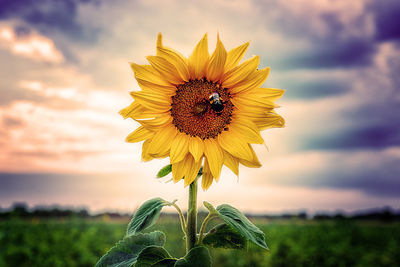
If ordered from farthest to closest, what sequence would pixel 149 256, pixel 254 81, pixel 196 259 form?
pixel 254 81 → pixel 149 256 → pixel 196 259

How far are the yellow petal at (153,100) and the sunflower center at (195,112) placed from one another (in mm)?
38

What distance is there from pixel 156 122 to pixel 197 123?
202 mm

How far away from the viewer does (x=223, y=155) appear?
183 cm

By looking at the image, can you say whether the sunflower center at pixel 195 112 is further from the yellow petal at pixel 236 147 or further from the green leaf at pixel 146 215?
the green leaf at pixel 146 215

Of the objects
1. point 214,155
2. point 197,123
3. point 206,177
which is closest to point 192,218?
point 206,177

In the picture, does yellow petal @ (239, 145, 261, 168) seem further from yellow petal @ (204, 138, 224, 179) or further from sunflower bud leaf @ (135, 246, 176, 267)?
sunflower bud leaf @ (135, 246, 176, 267)

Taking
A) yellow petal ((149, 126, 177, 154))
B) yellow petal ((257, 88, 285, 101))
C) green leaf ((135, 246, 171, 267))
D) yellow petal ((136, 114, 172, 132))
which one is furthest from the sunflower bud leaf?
yellow petal ((257, 88, 285, 101))

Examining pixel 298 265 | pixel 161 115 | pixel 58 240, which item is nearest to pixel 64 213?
pixel 58 240

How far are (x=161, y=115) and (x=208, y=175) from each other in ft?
1.23

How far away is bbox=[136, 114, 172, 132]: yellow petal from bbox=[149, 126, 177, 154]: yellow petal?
27 mm

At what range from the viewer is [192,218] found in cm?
174

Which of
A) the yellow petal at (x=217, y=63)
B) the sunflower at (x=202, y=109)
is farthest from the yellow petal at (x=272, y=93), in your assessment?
the yellow petal at (x=217, y=63)

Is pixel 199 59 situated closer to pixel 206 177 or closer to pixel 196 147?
pixel 196 147

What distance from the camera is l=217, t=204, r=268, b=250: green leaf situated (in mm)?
1625
